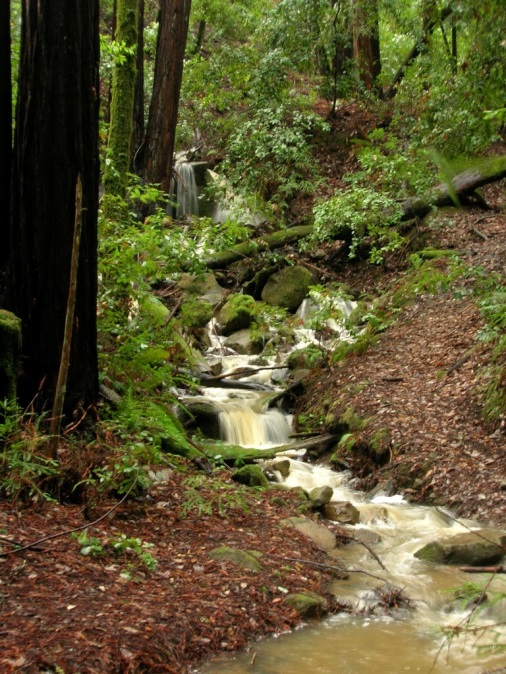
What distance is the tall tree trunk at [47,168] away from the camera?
5.69 m

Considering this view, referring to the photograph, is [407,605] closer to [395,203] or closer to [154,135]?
[395,203]

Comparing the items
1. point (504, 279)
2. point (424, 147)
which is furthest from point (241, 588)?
point (424, 147)

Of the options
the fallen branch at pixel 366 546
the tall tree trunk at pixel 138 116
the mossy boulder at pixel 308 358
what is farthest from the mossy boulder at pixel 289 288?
the fallen branch at pixel 366 546

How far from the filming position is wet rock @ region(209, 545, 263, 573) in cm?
500

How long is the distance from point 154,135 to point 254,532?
10.8m

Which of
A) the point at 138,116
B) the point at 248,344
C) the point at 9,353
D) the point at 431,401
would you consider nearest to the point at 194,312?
the point at 431,401

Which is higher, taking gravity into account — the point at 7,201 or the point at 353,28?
the point at 353,28

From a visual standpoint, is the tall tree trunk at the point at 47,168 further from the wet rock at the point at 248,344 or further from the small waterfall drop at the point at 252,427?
the wet rock at the point at 248,344

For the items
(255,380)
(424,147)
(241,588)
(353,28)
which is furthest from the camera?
(353,28)

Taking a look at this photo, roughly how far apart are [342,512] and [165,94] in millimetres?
10684

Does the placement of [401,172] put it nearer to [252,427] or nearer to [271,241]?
[271,241]

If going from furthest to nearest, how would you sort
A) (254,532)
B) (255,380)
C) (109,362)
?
(255,380), (109,362), (254,532)

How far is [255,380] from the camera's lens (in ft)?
39.0

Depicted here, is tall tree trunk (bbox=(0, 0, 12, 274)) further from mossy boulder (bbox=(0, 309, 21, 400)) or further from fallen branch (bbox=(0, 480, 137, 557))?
fallen branch (bbox=(0, 480, 137, 557))
